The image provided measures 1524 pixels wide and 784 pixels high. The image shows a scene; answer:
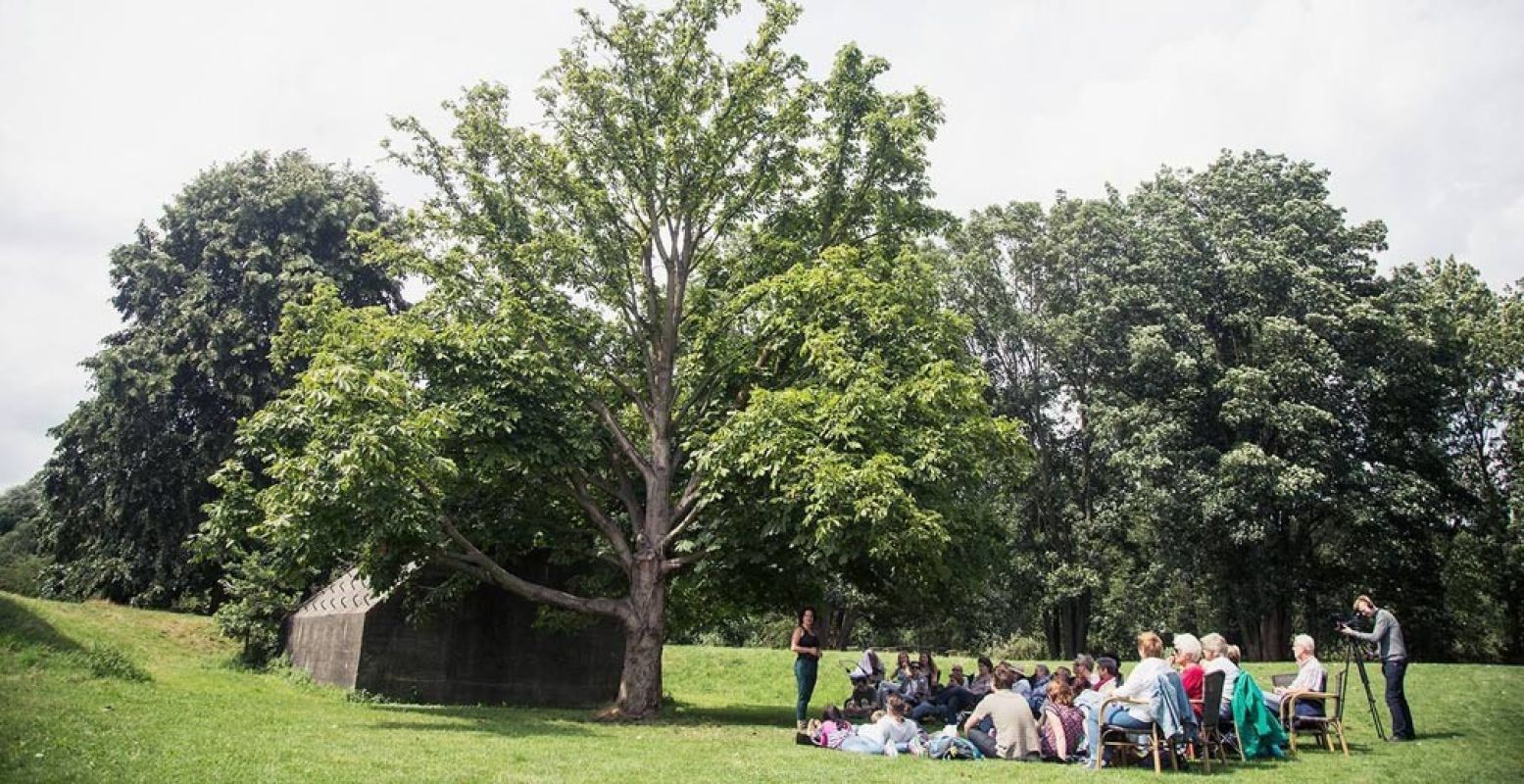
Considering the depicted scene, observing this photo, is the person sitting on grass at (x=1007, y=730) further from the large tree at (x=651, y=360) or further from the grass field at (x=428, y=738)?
the large tree at (x=651, y=360)

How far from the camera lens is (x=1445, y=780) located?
996cm

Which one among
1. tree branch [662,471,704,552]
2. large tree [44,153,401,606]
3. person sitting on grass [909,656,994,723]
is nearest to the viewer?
person sitting on grass [909,656,994,723]

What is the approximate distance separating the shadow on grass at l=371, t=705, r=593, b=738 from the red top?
8466 millimetres

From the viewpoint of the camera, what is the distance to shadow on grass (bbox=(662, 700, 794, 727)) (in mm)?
18125

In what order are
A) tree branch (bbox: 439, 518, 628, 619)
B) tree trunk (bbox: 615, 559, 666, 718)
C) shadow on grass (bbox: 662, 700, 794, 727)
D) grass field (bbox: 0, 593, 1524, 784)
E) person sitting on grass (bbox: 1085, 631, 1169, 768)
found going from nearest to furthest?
1. grass field (bbox: 0, 593, 1524, 784)
2. person sitting on grass (bbox: 1085, 631, 1169, 768)
3. shadow on grass (bbox: 662, 700, 794, 727)
4. tree branch (bbox: 439, 518, 628, 619)
5. tree trunk (bbox: 615, 559, 666, 718)

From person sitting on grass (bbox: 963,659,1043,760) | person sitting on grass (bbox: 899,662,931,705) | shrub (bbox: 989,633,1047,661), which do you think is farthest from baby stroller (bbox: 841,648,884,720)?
shrub (bbox: 989,633,1047,661)

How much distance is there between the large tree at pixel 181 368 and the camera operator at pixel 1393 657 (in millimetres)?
27300

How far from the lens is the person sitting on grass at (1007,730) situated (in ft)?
39.7

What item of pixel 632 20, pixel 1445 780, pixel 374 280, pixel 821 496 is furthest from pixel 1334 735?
pixel 374 280

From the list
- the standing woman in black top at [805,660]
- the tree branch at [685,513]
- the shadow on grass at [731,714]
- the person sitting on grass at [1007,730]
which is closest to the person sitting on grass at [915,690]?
the shadow on grass at [731,714]

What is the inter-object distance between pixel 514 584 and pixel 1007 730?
1069cm

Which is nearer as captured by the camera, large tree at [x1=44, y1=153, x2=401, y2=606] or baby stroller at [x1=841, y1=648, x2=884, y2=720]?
baby stroller at [x1=841, y1=648, x2=884, y2=720]

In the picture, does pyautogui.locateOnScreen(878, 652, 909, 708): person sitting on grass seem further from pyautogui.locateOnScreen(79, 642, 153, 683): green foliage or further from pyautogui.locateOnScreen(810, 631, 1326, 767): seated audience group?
pyautogui.locateOnScreen(79, 642, 153, 683): green foliage

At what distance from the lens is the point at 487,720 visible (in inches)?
653
